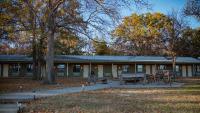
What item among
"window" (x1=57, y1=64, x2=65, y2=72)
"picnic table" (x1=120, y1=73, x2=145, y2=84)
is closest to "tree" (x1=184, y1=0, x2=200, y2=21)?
"picnic table" (x1=120, y1=73, x2=145, y2=84)

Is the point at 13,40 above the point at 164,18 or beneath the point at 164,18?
beneath

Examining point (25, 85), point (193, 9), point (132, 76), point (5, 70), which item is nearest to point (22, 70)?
point (5, 70)

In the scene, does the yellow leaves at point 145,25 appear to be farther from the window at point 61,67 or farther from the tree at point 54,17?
the tree at point 54,17

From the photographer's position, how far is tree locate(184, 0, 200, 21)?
104 ft

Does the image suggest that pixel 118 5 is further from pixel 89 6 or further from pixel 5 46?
pixel 5 46

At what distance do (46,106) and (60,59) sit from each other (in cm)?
3661

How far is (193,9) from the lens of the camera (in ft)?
105

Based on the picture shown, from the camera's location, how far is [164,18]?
6881 centimetres

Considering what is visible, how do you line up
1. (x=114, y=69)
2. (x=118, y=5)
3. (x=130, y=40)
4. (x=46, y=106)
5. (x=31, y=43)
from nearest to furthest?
(x=46, y=106) → (x=118, y=5) → (x=31, y=43) → (x=114, y=69) → (x=130, y=40)

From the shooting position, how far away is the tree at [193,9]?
31.7 m

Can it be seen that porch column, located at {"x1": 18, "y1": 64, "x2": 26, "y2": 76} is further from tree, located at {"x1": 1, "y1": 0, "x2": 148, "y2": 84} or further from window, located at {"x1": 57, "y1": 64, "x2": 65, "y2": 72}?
tree, located at {"x1": 1, "y1": 0, "x2": 148, "y2": 84}

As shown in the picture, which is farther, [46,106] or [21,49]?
[21,49]

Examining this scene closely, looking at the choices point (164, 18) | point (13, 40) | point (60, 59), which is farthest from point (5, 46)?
point (164, 18)

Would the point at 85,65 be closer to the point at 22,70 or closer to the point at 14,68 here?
the point at 22,70
